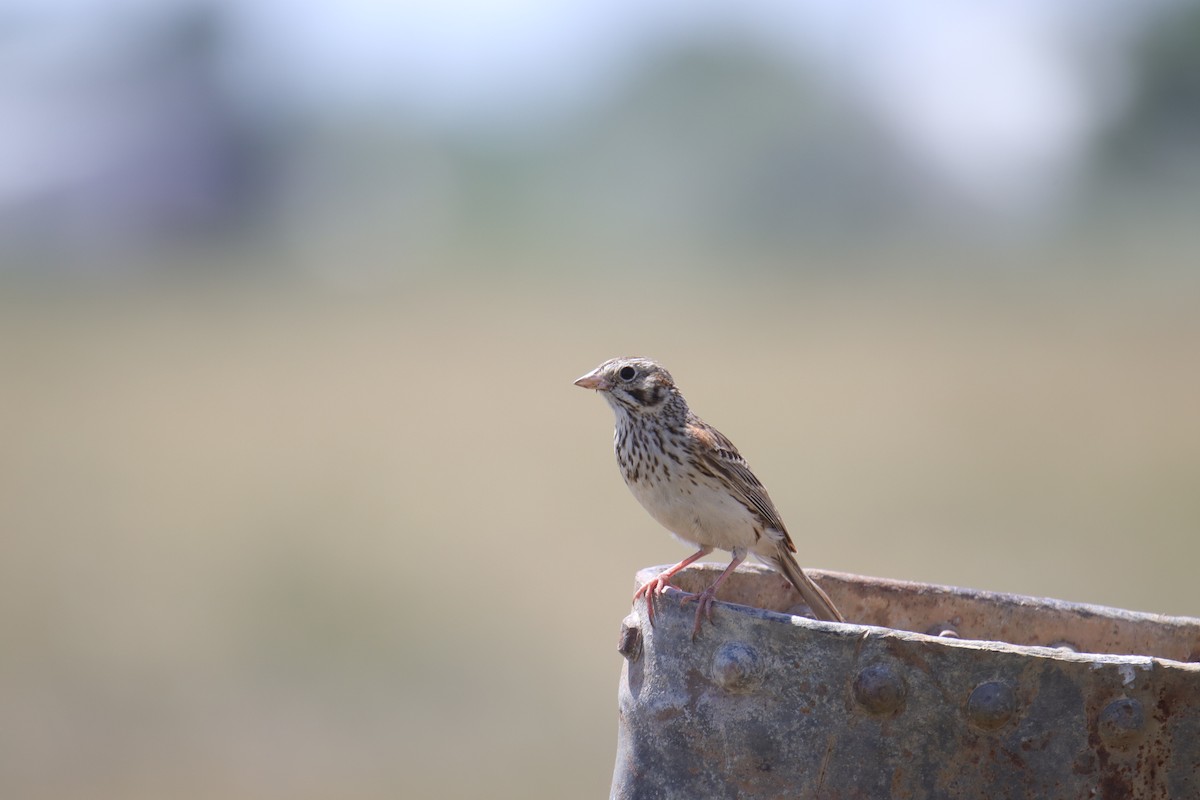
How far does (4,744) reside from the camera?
13984 millimetres

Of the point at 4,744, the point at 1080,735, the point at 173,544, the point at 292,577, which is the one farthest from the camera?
the point at 173,544

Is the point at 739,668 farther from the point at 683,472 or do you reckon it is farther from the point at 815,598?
the point at 683,472

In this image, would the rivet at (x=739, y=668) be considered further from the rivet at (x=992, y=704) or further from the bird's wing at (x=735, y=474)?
the bird's wing at (x=735, y=474)

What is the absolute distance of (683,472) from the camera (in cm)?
563

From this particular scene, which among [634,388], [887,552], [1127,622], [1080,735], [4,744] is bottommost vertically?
[4,744]

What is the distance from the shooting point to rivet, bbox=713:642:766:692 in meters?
3.73

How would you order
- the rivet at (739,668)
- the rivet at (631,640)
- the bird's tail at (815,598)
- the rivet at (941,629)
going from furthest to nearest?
1. the bird's tail at (815,598)
2. the rivet at (941,629)
3. the rivet at (631,640)
4. the rivet at (739,668)

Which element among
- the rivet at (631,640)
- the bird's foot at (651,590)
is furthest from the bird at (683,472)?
the rivet at (631,640)

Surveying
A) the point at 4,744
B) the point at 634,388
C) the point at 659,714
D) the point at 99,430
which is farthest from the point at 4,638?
the point at 659,714

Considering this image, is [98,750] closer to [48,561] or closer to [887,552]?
[48,561]

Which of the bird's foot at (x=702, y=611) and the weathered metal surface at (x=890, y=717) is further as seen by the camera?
the bird's foot at (x=702, y=611)

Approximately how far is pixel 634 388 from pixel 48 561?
14.7 metres

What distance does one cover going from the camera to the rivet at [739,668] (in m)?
3.73

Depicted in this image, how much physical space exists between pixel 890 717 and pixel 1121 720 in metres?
0.51
